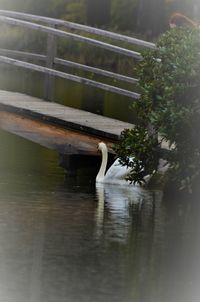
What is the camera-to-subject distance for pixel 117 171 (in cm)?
1553

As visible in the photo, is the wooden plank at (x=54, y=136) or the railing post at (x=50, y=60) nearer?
the wooden plank at (x=54, y=136)

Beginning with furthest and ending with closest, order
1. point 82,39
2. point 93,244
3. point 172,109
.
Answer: point 82,39
point 172,109
point 93,244

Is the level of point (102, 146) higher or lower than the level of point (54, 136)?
higher

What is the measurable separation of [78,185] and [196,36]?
259cm

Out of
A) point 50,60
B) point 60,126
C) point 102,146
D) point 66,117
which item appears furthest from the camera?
point 50,60

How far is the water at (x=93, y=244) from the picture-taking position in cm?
903

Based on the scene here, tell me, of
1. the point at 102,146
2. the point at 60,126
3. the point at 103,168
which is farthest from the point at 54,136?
the point at 103,168

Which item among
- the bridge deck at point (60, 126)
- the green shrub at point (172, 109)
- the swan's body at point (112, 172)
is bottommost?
the swan's body at point (112, 172)

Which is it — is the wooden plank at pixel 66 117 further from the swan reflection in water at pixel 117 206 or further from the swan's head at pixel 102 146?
the swan reflection in water at pixel 117 206

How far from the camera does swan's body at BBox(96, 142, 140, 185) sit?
607 inches

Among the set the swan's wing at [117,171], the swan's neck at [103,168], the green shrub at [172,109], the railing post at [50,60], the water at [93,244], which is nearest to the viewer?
the water at [93,244]

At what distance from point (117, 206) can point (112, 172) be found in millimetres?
2217

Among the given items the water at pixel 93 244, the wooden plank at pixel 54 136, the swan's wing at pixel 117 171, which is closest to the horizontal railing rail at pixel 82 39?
the wooden plank at pixel 54 136

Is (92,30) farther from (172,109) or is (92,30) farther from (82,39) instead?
(172,109)
